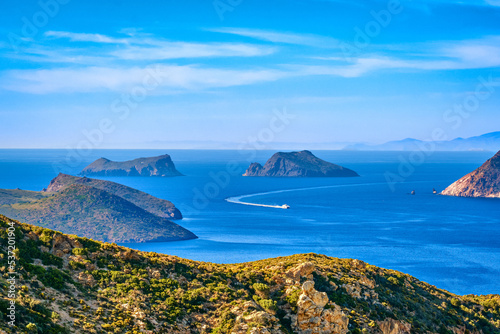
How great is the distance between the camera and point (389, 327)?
42000 mm

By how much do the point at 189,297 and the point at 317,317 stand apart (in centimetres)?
1011

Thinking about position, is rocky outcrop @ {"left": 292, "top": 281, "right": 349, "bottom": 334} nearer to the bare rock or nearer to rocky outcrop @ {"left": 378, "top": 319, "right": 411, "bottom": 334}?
the bare rock

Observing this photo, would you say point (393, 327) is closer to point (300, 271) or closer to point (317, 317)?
point (317, 317)

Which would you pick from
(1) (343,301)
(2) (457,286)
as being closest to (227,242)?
(2) (457,286)

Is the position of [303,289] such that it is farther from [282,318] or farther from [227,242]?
[227,242]

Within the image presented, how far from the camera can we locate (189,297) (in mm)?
39062

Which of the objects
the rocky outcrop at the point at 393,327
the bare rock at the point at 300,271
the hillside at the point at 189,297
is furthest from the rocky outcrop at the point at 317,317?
the rocky outcrop at the point at 393,327

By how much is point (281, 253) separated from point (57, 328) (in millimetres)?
140539

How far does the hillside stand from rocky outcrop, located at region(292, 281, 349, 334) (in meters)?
0.07

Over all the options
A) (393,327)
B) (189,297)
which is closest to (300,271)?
(393,327)

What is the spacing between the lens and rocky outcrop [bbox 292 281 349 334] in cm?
3719

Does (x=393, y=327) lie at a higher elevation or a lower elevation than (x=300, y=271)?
lower

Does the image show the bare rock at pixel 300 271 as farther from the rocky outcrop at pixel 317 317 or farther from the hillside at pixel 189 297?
the rocky outcrop at pixel 317 317

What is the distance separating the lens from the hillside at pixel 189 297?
33.2 meters
